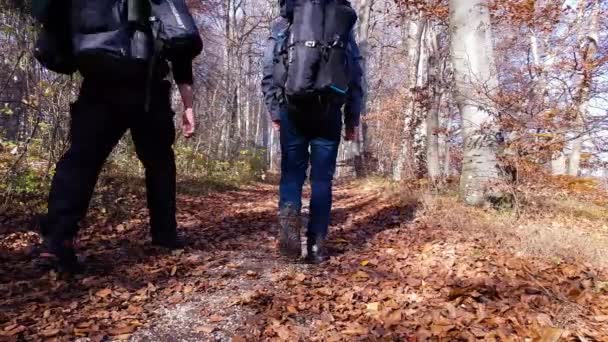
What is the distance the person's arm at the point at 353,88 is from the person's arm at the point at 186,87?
1100mm

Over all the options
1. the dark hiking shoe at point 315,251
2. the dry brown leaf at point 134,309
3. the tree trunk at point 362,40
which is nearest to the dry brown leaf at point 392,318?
the dark hiking shoe at point 315,251

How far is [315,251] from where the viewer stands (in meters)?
3.04

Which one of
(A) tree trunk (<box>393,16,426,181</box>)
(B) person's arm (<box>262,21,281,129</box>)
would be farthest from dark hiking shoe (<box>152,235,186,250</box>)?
(A) tree trunk (<box>393,16,426,181</box>)

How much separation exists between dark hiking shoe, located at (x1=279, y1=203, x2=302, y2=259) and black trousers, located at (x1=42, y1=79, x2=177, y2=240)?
102 centimetres

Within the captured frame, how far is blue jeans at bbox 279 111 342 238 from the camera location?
3041 millimetres

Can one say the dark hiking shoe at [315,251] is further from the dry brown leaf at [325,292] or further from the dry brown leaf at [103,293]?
the dry brown leaf at [103,293]

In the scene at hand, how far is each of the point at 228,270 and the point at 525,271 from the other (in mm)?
1809

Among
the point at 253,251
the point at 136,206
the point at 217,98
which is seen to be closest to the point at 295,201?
the point at 253,251

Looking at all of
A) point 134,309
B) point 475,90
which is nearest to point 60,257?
Answer: point 134,309

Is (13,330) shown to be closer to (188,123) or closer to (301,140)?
(188,123)

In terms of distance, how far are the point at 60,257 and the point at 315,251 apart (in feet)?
5.21

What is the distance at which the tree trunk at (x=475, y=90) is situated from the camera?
16.1ft

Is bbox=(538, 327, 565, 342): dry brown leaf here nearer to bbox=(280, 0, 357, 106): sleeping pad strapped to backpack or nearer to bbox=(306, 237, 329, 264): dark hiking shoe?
bbox=(306, 237, 329, 264): dark hiking shoe

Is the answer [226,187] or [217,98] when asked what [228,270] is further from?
[217,98]
